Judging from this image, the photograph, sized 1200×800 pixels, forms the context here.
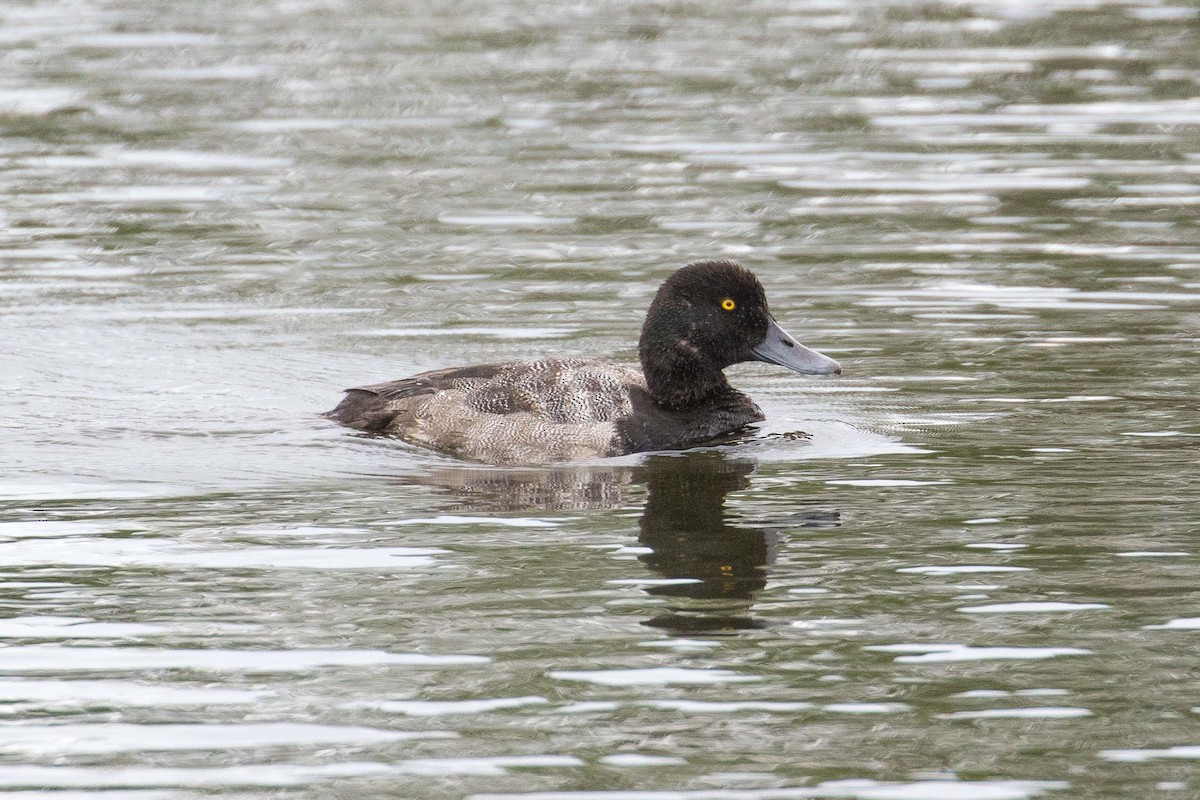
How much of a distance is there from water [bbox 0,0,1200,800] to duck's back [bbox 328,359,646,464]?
18 cm

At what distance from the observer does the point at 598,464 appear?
10.4 metres

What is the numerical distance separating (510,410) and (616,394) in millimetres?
612

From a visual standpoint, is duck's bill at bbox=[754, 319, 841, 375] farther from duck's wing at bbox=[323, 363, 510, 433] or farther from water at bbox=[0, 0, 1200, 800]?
duck's wing at bbox=[323, 363, 510, 433]

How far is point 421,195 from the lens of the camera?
57.1ft

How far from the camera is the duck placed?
1055cm

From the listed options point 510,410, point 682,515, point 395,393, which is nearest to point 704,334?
point 510,410

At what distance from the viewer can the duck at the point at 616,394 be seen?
10555mm

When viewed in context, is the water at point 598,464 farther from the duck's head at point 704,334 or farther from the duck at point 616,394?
the duck's head at point 704,334

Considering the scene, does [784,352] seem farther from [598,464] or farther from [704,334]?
[598,464]

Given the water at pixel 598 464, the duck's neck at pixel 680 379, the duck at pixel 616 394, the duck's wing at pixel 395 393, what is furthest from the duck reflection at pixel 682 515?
the duck's wing at pixel 395 393

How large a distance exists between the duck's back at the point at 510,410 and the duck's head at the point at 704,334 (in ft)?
0.79

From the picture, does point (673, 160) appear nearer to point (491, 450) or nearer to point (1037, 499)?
point (491, 450)

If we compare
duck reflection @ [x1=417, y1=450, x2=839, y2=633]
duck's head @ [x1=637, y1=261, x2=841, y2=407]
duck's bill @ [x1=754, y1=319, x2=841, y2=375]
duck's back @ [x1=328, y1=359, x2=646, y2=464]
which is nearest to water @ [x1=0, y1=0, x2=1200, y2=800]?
duck reflection @ [x1=417, y1=450, x2=839, y2=633]

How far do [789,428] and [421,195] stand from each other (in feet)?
23.2
